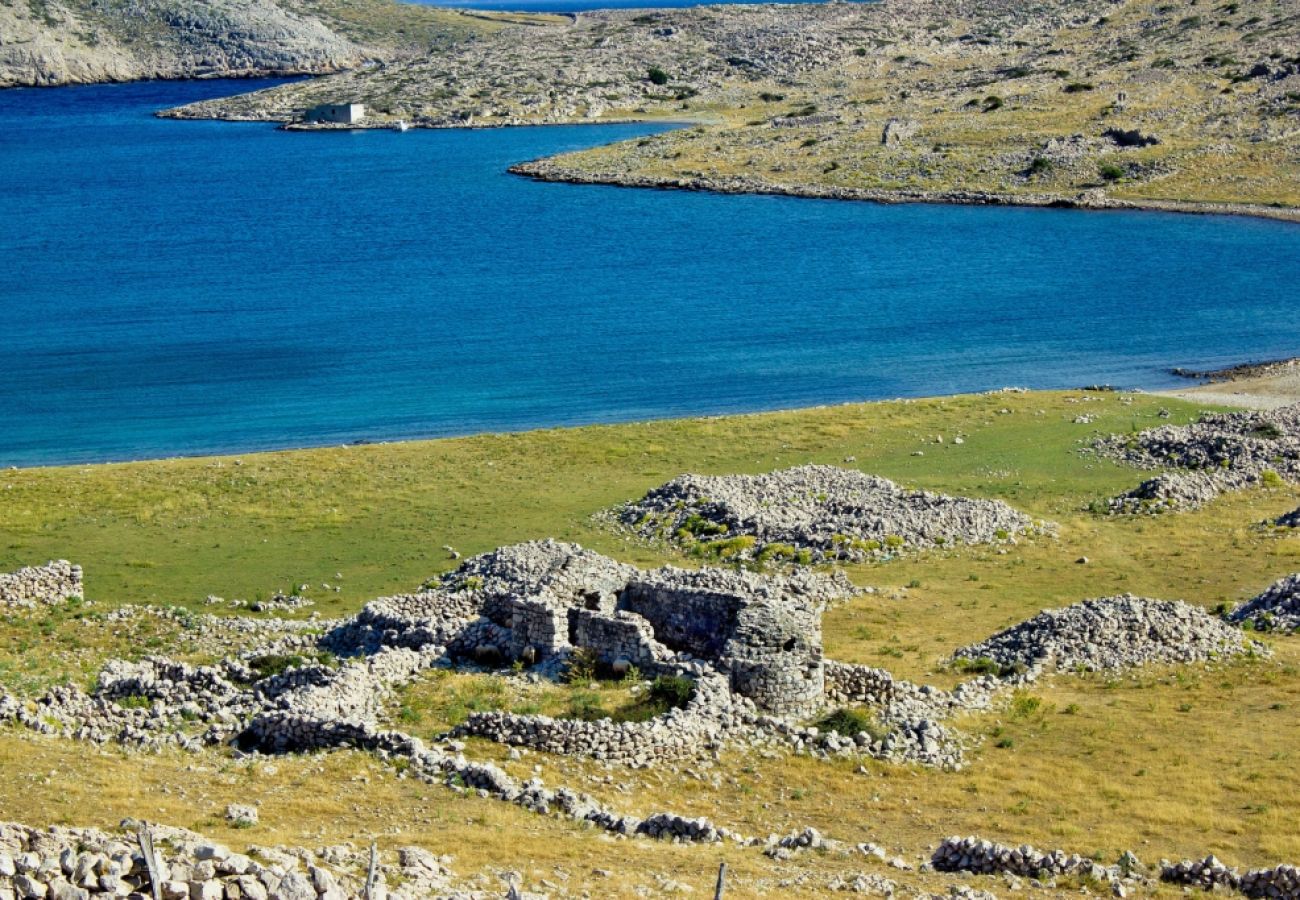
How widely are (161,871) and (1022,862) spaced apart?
42.1 feet

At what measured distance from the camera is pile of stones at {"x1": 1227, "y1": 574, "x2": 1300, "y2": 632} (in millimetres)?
41000

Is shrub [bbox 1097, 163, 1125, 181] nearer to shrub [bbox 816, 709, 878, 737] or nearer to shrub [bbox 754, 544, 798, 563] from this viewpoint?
shrub [bbox 754, 544, 798, 563]

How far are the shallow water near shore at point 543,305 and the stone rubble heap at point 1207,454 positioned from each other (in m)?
19.3

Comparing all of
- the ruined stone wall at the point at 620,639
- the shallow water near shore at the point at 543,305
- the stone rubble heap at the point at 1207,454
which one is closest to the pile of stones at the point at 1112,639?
the ruined stone wall at the point at 620,639

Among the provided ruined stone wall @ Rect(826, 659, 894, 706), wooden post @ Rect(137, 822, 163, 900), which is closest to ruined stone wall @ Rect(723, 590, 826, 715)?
ruined stone wall @ Rect(826, 659, 894, 706)

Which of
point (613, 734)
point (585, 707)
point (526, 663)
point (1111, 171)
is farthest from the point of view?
point (1111, 171)

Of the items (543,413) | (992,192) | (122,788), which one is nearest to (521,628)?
(122,788)

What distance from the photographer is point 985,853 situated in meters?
26.1

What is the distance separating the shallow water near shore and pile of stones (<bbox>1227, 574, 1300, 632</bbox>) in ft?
125

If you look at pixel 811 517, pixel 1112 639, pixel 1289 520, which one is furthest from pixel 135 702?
pixel 1289 520

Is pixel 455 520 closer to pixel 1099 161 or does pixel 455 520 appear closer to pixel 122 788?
pixel 122 788

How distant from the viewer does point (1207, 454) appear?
58.7 metres

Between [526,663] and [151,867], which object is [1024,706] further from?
[151,867]

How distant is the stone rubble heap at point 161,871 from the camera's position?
1923 centimetres
